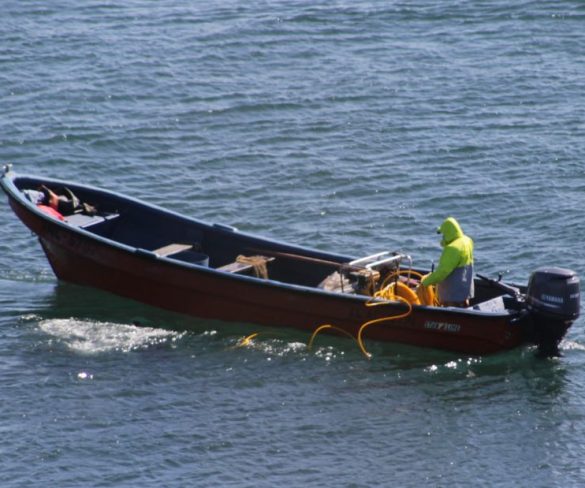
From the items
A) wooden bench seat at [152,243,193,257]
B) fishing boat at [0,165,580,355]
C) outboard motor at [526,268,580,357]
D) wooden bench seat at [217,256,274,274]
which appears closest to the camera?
outboard motor at [526,268,580,357]

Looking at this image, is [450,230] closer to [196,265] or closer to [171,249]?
[196,265]

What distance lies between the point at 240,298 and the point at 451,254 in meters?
2.85

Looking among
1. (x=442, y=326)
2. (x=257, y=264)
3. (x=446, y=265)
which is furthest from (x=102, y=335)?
(x=446, y=265)

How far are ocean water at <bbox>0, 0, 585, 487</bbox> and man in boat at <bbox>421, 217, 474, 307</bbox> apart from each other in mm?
826

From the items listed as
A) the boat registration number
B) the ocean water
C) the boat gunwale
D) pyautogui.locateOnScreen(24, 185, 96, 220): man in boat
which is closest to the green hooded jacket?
the boat gunwale

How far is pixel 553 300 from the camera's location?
1639cm

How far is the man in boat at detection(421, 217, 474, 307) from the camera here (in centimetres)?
1694

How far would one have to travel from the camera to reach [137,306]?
18672 mm

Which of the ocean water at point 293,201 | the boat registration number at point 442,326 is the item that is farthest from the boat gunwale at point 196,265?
the ocean water at point 293,201

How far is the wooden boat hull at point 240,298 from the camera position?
17.0m

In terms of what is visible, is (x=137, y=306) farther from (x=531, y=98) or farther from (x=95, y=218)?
(x=531, y=98)

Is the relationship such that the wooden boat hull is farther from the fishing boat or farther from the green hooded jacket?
the green hooded jacket

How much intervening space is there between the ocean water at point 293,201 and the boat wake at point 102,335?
1.6 inches

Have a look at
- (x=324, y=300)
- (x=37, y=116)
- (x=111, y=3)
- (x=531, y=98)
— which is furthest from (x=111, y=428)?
(x=111, y=3)
